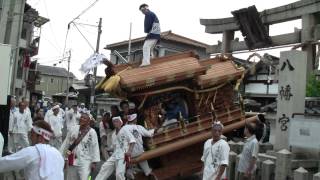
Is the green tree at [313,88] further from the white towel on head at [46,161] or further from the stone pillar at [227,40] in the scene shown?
the white towel on head at [46,161]

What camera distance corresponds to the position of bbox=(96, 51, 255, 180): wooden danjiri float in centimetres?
1117

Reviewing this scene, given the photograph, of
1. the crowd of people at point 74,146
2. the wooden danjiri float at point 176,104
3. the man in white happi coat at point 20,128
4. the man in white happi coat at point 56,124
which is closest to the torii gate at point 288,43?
the wooden danjiri float at point 176,104

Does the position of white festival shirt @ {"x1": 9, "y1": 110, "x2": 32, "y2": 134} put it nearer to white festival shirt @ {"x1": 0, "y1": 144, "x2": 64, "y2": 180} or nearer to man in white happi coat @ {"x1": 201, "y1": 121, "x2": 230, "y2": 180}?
man in white happi coat @ {"x1": 201, "y1": 121, "x2": 230, "y2": 180}

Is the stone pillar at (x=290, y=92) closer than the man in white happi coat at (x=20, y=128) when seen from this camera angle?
Yes

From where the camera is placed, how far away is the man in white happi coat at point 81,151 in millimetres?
8727

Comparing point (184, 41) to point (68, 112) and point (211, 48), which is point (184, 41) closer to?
point (211, 48)

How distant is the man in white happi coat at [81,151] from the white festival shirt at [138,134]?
1.22 m

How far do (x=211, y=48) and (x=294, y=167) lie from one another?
13307mm

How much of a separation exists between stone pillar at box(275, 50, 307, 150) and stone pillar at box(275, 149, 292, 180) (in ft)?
4.39

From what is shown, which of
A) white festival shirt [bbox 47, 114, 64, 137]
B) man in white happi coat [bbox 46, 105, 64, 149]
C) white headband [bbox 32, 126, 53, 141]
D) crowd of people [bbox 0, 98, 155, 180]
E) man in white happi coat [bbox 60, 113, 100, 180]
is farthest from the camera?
white festival shirt [bbox 47, 114, 64, 137]

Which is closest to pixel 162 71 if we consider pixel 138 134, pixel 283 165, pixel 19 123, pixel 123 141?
pixel 138 134

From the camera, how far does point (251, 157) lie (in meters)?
8.61

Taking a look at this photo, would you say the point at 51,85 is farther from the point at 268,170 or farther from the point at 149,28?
the point at 268,170

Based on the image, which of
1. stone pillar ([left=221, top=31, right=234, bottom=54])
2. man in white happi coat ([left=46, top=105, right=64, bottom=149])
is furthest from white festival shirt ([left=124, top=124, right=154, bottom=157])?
stone pillar ([left=221, top=31, right=234, bottom=54])
